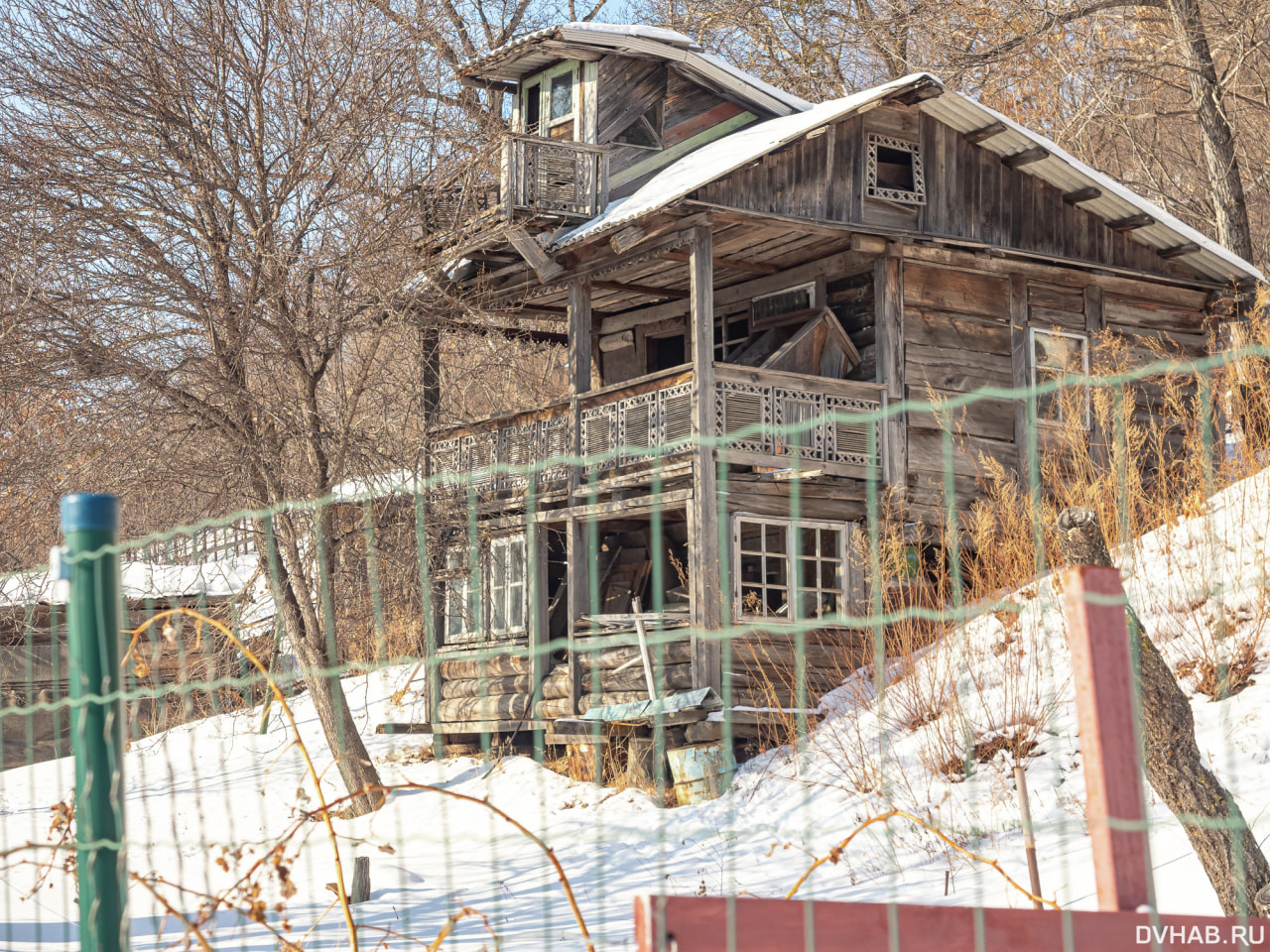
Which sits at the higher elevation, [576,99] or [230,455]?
[576,99]

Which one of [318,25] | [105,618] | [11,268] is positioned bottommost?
[105,618]

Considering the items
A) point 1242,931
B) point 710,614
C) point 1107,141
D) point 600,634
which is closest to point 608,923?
point 710,614

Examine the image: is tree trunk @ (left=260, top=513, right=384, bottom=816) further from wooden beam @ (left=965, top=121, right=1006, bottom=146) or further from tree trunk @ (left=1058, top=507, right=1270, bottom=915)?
tree trunk @ (left=1058, top=507, right=1270, bottom=915)

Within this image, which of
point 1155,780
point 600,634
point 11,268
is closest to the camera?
point 1155,780

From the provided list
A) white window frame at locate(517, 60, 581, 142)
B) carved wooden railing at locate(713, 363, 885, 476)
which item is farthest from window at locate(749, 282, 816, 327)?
white window frame at locate(517, 60, 581, 142)

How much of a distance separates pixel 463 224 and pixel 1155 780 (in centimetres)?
1300

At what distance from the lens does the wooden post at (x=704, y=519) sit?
15.2 meters

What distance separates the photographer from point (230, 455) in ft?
52.1

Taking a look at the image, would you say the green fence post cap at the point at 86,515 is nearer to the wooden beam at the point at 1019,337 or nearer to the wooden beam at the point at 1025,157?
the wooden beam at the point at 1019,337

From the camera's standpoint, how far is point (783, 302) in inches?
729

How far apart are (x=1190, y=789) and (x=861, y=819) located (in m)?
5.54

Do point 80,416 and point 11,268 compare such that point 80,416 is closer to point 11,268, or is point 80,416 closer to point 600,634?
Answer: point 11,268

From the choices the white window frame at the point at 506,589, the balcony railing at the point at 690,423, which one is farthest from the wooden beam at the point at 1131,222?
the white window frame at the point at 506,589

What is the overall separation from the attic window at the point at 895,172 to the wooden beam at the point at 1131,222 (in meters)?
3.11
